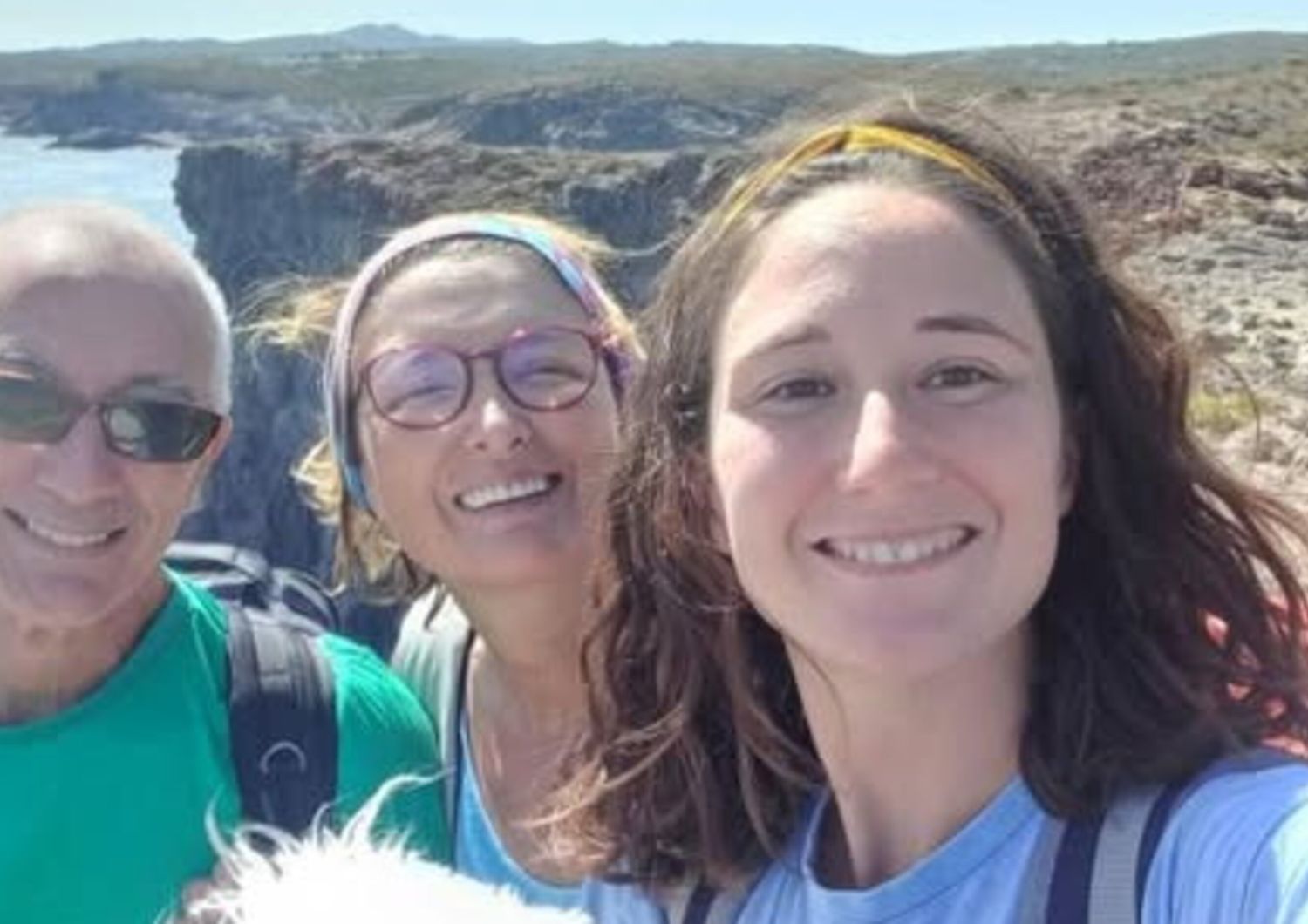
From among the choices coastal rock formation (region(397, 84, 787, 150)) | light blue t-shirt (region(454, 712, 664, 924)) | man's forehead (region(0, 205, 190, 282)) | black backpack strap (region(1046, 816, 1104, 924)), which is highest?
man's forehead (region(0, 205, 190, 282))

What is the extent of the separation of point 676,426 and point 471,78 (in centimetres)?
10324

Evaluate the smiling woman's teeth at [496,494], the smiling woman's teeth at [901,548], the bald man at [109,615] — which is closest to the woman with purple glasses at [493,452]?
the smiling woman's teeth at [496,494]

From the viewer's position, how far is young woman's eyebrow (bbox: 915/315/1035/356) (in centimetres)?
216

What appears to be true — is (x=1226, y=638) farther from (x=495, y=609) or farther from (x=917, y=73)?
(x=495, y=609)

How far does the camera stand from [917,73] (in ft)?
10.3

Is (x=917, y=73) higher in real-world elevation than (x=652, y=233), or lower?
higher

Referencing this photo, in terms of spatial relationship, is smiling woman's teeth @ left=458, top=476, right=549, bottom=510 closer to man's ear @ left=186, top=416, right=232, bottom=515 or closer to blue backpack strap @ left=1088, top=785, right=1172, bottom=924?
man's ear @ left=186, top=416, right=232, bottom=515

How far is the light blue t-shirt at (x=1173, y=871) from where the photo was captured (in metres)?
1.88

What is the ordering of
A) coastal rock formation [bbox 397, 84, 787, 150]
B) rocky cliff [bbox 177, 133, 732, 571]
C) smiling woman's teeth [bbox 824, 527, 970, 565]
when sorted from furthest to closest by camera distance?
coastal rock formation [bbox 397, 84, 787, 150] → rocky cliff [bbox 177, 133, 732, 571] → smiling woman's teeth [bbox 824, 527, 970, 565]

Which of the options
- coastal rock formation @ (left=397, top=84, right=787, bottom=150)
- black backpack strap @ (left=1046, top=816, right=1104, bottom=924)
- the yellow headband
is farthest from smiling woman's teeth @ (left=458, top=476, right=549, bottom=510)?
coastal rock formation @ (left=397, top=84, right=787, bottom=150)

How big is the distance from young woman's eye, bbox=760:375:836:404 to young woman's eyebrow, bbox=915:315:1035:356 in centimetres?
12

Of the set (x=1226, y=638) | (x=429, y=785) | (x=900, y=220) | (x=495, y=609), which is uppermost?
(x=900, y=220)

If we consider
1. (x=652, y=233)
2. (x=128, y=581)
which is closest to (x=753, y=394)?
(x=128, y=581)

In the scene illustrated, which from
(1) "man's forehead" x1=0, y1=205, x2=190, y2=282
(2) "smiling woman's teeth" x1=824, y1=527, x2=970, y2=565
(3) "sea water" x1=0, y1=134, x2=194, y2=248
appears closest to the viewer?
(2) "smiling woman's teeth" x1=824, y1=527, x2=970, y2=565
